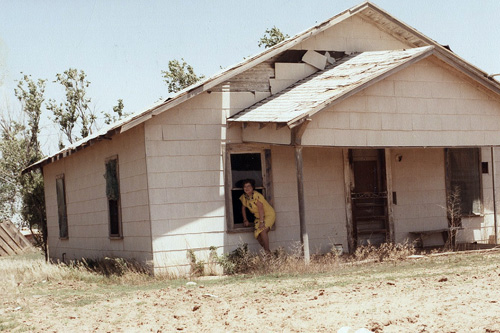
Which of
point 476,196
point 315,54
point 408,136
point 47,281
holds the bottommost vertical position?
point 47,281

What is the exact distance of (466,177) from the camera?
698 inches

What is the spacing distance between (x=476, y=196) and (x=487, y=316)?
10.9m

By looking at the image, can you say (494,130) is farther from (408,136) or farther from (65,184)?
(65,184)

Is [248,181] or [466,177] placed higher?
[248,181]

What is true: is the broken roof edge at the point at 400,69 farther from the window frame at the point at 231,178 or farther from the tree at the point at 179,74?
the tree at the point at 179,74

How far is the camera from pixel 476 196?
1786cm

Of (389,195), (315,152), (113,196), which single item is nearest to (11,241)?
(113,196)

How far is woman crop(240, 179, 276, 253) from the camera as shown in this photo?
578 inches

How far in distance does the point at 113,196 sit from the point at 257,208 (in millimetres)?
3453

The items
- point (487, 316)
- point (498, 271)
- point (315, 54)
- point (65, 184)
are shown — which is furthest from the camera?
point (65, 184)

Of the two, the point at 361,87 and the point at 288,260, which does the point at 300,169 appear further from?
the point at 361,87

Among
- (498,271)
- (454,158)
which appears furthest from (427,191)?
(498,271)

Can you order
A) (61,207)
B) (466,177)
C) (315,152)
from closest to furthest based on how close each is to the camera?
(315,152), (466,177), (61,207)

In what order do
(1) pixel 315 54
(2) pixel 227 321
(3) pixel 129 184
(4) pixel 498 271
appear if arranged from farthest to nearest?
1. (1) pixel 315 54
2. (3) pixel 129 184
3. (4) pixel 498 271
4. (2) pixel 227 321
